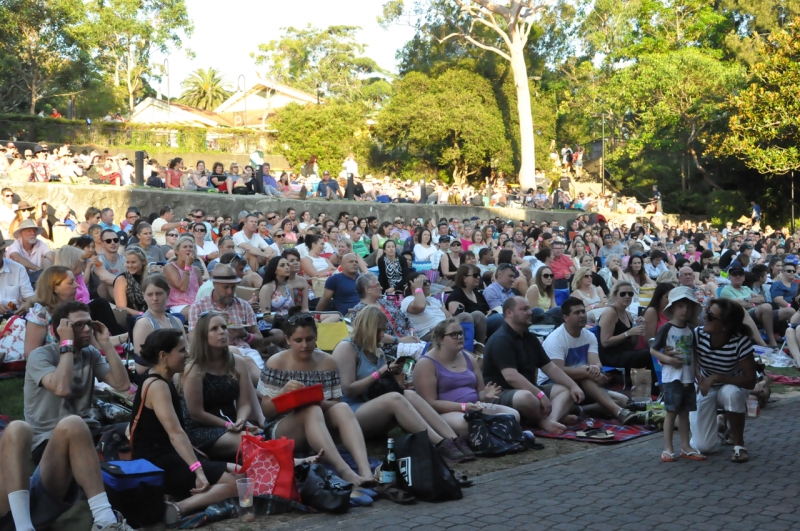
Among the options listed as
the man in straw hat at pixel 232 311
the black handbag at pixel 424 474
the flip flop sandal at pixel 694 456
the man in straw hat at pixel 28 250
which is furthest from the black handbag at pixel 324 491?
the man in straw hat at pixel 28 250

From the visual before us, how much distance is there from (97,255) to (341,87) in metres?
53.9

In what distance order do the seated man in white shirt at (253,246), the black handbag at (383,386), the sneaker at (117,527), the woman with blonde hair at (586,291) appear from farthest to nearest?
the seated man in white shirt at (253,246) < the woman with blonde hair at (586,291) < the black handbag at (383,386) < the sneaker at (117,527)

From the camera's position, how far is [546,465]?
251 inches

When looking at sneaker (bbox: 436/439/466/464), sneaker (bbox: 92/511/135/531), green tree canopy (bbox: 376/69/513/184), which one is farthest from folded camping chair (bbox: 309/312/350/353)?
green tree canopy (bbox: 376/69/513/184)

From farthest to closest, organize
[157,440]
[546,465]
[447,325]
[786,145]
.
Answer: [786,145] < [447,325] < [546,465] < [157,440]

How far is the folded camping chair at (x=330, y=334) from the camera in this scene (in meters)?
8.52

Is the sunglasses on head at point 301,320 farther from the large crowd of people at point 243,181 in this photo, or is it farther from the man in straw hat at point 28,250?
the large crowd of people at point 243,181

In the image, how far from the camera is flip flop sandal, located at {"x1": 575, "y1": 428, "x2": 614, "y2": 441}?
7.10 meters

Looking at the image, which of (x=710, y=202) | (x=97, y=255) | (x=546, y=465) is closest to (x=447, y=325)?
(x=546, y=465)

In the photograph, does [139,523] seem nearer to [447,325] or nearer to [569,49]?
[447,325]

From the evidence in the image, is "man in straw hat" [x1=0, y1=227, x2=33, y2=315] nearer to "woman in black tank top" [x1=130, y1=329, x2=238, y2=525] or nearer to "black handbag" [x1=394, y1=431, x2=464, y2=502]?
"woman in black tank top" [x1=130, y1=329, x2=238, y2=525]

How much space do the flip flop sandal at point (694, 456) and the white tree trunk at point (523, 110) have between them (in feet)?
94.4

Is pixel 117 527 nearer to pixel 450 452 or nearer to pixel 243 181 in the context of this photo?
pixel 450 452

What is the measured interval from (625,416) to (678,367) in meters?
1.37
